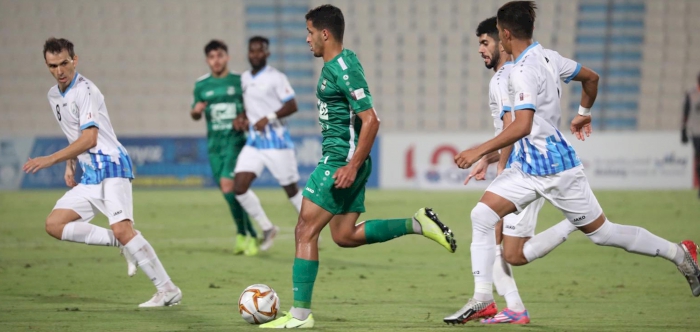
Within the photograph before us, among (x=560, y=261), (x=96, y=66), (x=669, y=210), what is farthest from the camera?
(x=96, y=66)

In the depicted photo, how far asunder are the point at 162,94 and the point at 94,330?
2202 cm

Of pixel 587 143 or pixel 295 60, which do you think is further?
pixel 295 60

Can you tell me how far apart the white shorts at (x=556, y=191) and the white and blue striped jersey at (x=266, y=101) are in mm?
5722

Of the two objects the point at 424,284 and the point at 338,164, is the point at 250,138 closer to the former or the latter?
the point at 424,284

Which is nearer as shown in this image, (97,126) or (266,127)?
(97,126)

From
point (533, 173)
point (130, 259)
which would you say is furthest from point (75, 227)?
point (533, 173)

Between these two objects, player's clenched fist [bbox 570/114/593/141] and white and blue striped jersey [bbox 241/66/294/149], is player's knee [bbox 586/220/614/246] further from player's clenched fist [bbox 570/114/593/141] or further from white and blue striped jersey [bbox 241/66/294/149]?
A: white and blue striped jersey [bbox 241/66/294/149]

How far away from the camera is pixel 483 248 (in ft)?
19.4

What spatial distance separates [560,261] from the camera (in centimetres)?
996

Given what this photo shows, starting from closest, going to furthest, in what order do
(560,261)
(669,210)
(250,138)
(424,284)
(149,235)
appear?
1. (424,284)
2. (560,261)
3. (250,138)
4. (149,235)
5. (669,210)

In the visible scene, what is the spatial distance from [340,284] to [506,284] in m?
2.24

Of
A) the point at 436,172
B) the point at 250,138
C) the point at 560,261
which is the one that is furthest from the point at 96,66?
the point at 560,261

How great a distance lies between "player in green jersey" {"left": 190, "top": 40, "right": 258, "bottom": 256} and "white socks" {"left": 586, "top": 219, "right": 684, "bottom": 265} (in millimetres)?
5925

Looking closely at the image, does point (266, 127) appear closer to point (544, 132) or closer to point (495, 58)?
point (495, 58)
